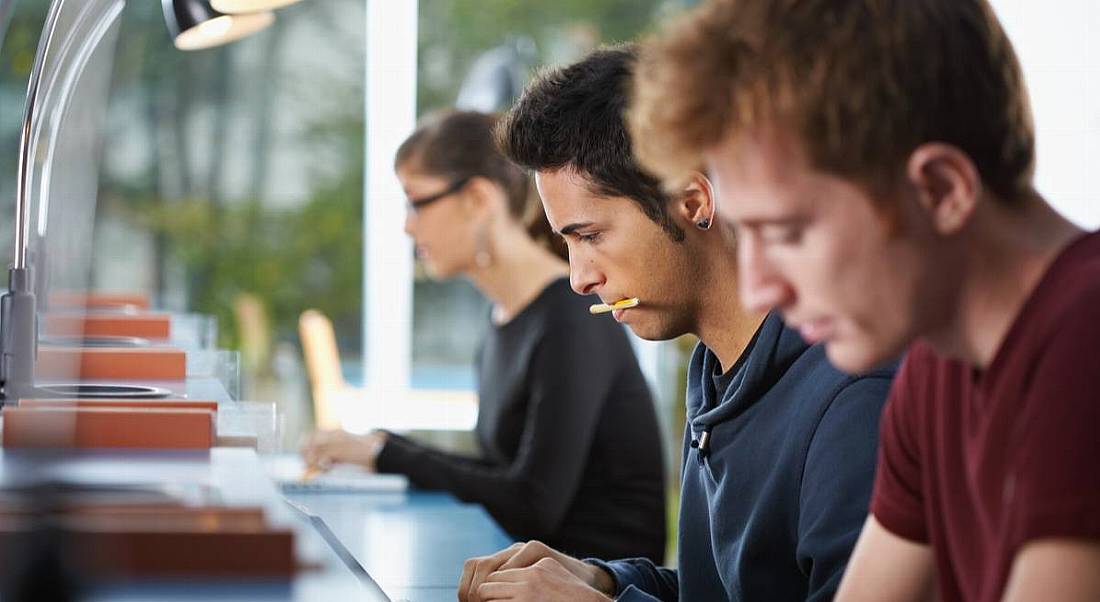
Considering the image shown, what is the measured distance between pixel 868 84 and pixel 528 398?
2.12 metres

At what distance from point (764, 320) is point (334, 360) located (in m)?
4.25

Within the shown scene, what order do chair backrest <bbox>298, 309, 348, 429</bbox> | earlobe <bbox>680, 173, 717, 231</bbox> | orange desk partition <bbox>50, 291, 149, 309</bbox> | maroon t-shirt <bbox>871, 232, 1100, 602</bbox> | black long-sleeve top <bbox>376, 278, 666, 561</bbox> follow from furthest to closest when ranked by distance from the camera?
1. chair backrest <bbox>298, 309, 348, 429</bbox>
2. orange desk partition <bbox>50, 291, 149, 309</bbox>
3. black long-sleeve top <bbox>376, 278, 666, 561</bbox>
4. earlobe <bbox>680, 173, 717, 231</bbox>
5. maroon t-shirt <bbox>871, 232, 1100, 602</bbox>

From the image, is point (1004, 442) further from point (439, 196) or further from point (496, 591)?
point (439, 196)

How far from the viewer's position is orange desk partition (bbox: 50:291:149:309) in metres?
3.48

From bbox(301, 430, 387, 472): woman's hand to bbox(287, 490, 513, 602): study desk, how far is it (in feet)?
0.24

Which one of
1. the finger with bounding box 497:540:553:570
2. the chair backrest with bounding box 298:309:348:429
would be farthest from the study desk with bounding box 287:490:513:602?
the chair backrest with bounding box 298:309:348:429

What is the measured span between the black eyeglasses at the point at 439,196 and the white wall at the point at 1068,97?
5.84 ft

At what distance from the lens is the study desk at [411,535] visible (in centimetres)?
196

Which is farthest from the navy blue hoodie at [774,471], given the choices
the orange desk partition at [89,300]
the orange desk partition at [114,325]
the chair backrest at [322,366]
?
the chair backrest at [322,366]

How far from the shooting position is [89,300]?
405 cm

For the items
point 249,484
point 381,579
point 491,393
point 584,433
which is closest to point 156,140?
point 491,393

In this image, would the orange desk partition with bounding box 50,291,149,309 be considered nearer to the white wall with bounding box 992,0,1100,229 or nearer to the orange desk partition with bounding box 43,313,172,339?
the orange desk partition with bounding box 43,313,172,339

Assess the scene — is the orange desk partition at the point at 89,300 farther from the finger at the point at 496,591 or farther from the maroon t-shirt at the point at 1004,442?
the maroon t-shirt at the point at 1004,442

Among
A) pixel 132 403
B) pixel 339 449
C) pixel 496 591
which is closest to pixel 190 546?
pixel 496 591
